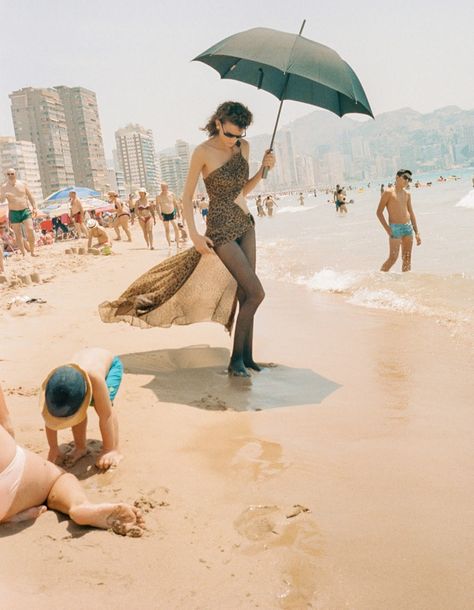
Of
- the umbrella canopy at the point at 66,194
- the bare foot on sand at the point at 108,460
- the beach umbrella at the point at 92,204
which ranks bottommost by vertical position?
the bare foot on sand at the point at 108,460

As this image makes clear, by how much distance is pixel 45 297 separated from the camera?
24.5ft

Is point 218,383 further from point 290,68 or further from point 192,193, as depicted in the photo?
point 290,68

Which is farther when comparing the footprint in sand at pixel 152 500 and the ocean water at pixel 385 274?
the ocean water at pixel 385 274

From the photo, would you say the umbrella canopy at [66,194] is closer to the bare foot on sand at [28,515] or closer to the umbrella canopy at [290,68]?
the umbrella canopy at [290,68]

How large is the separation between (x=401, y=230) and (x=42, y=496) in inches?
275

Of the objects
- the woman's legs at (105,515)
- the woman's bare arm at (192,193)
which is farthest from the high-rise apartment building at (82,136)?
the woman's legs at (105,515)

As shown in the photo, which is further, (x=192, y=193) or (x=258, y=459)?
(x=192, y=193)

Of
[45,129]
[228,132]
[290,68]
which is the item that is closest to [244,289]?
[228,132]

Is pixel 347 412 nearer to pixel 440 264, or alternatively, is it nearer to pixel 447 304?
pixel 447 304

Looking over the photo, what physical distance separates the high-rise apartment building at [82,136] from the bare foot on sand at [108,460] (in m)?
129

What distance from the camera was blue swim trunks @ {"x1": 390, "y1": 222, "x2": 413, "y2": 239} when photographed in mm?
8320

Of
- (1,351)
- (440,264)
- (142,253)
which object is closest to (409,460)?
(1,351)

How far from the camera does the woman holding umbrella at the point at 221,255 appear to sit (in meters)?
4.12

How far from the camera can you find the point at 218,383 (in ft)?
13.5
